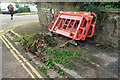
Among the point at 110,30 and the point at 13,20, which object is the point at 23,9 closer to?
the point at 13,20

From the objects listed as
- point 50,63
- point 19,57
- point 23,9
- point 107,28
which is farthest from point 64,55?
point 23,9

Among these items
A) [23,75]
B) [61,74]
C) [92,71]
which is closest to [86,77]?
[92,71]

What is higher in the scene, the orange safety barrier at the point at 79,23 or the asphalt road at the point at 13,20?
the orange safety barrier at the point at 79,23

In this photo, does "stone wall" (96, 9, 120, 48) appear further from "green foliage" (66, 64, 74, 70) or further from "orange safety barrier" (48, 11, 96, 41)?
"green foliage" (66, 64, 74, 70)

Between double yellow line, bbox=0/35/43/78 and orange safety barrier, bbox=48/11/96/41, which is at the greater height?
orange safety barrier, bbox=48/11/96/41

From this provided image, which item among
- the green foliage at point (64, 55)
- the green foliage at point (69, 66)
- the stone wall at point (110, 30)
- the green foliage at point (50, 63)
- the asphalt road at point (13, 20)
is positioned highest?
the stone wall at point (110, 30)

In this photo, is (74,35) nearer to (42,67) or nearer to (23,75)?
(42,67)

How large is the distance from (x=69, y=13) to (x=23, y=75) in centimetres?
458

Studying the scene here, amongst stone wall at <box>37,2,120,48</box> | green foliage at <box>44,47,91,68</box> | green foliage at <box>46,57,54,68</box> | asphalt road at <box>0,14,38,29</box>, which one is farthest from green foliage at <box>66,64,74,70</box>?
asphalt road at <box>0,14,38,29</box>

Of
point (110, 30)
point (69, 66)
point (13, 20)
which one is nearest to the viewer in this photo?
point (69, 66)

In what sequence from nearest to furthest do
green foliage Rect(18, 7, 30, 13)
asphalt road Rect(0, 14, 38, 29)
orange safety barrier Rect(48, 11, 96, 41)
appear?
orange safety barrier Rect(48, 11, 96, 41)
asphalt road Rect(0, 14, 38, 29)
green foliage Rect(18, 7, 30, 13)

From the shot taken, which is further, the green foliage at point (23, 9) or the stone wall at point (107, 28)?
the green foliage at point (23, 9)

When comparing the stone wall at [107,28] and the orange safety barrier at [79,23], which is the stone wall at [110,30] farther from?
the orange safety barrier at [79,23]

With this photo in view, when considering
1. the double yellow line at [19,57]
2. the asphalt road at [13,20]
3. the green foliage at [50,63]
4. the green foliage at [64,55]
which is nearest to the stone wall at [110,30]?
the green foliage at [64,55]
